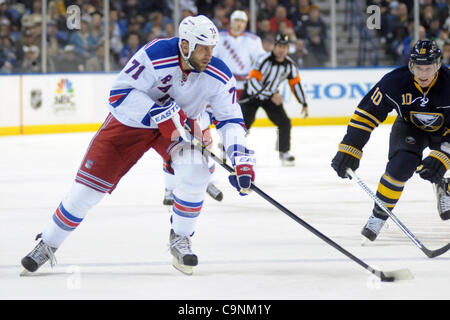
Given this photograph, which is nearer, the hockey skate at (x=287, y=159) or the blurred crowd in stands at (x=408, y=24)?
the hockey skate at (x=287, y=159)

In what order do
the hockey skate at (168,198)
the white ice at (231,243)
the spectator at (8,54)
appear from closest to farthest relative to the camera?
the white ice at (231,243) → the hockey skate at (168,198) → the spectator at (8,54)

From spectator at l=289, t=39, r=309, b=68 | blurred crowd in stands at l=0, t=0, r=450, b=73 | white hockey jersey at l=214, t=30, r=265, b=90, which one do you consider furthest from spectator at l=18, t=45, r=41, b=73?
spectator at l=289, t=39, r=309, b=68

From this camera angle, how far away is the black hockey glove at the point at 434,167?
12.8 ft

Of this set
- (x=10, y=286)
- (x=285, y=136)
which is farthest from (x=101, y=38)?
(x=10, y=286)

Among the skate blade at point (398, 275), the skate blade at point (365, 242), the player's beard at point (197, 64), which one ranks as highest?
the player's beard at point (197, 64)

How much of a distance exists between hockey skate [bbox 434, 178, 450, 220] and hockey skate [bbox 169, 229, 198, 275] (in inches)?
54.1

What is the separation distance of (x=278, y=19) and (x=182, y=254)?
25.3 ft

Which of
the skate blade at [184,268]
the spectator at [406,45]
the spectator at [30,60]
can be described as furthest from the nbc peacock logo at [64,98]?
the skate blade at [184,268]

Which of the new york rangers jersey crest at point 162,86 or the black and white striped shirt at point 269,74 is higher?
the new york rangers jersey crest at point 162,86

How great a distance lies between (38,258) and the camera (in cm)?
340

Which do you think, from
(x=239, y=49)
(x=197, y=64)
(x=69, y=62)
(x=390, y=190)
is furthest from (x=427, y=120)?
(x=69, y=62)

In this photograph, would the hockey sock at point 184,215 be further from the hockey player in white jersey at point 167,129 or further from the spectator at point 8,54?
the spectator at point 8,54

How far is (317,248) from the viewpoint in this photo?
3932 millimetres
